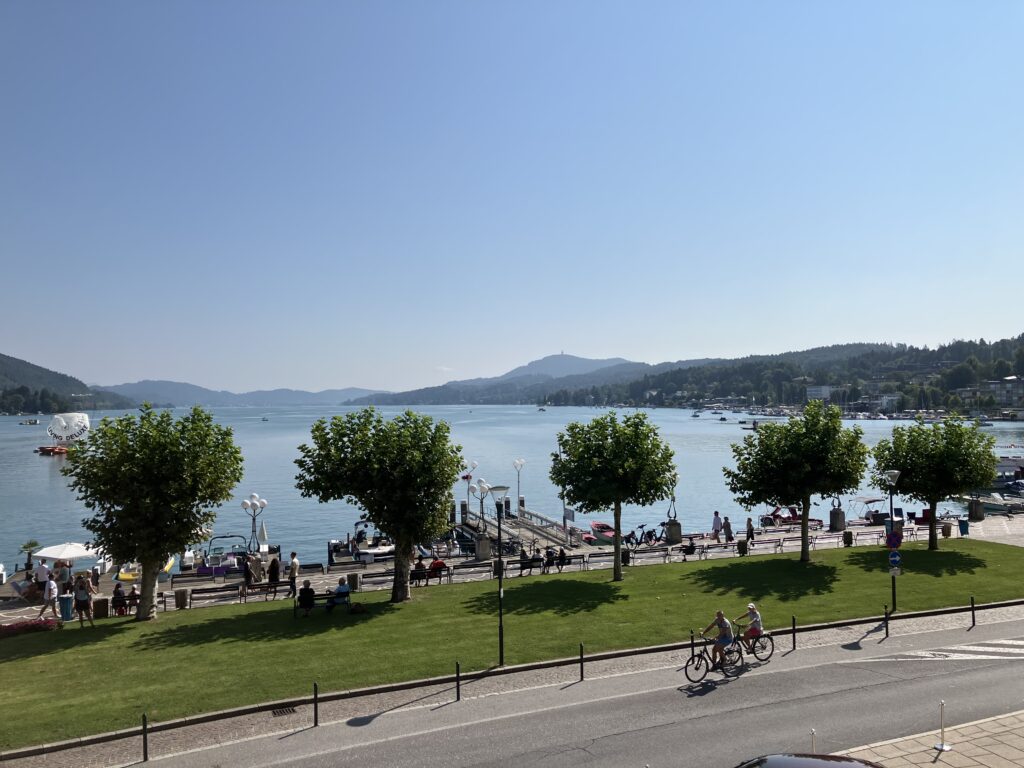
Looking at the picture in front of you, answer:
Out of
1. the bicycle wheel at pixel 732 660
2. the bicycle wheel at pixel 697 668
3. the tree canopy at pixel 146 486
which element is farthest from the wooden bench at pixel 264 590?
the bicycle wheel at pixel 732 660

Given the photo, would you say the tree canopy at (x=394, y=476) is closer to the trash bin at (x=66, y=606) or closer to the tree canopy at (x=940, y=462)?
the trash bin at (x=66, y=606)

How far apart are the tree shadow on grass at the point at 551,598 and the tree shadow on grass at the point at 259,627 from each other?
362 cm

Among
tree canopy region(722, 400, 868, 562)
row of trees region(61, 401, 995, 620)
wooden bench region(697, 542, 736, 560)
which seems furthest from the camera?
wooden bench region(697, 542, 736, 560)

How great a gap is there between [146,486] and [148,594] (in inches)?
153

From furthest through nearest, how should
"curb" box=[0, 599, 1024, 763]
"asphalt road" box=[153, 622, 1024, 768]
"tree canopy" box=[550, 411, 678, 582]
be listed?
1. "tree canopy" box=[550, 411, 678, 582]
2. "curb" box=[0, 599, 1024, 763]
3. "asphalt road" box=[153, 622, 1024, 768]

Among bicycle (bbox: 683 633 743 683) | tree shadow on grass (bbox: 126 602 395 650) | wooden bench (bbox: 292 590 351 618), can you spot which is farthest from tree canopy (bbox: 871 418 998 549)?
wooden bench (bbox: 292 590 351 618)

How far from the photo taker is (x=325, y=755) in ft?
43.1

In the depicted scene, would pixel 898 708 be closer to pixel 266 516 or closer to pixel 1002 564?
pixel 1002 564

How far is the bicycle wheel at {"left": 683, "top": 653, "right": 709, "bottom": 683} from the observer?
55.9ft

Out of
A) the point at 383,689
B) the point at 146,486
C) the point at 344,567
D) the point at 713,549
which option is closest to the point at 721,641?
the point at 383,689

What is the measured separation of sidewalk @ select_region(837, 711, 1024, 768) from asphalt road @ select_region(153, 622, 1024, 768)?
21.0 inches

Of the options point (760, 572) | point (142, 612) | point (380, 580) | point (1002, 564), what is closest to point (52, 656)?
point (142, 612)

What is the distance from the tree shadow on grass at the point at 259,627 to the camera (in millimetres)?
20859

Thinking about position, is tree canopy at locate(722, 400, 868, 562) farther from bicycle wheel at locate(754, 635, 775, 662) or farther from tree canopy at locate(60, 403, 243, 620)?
tree canopy at locate(60, 403, 243, 620)
